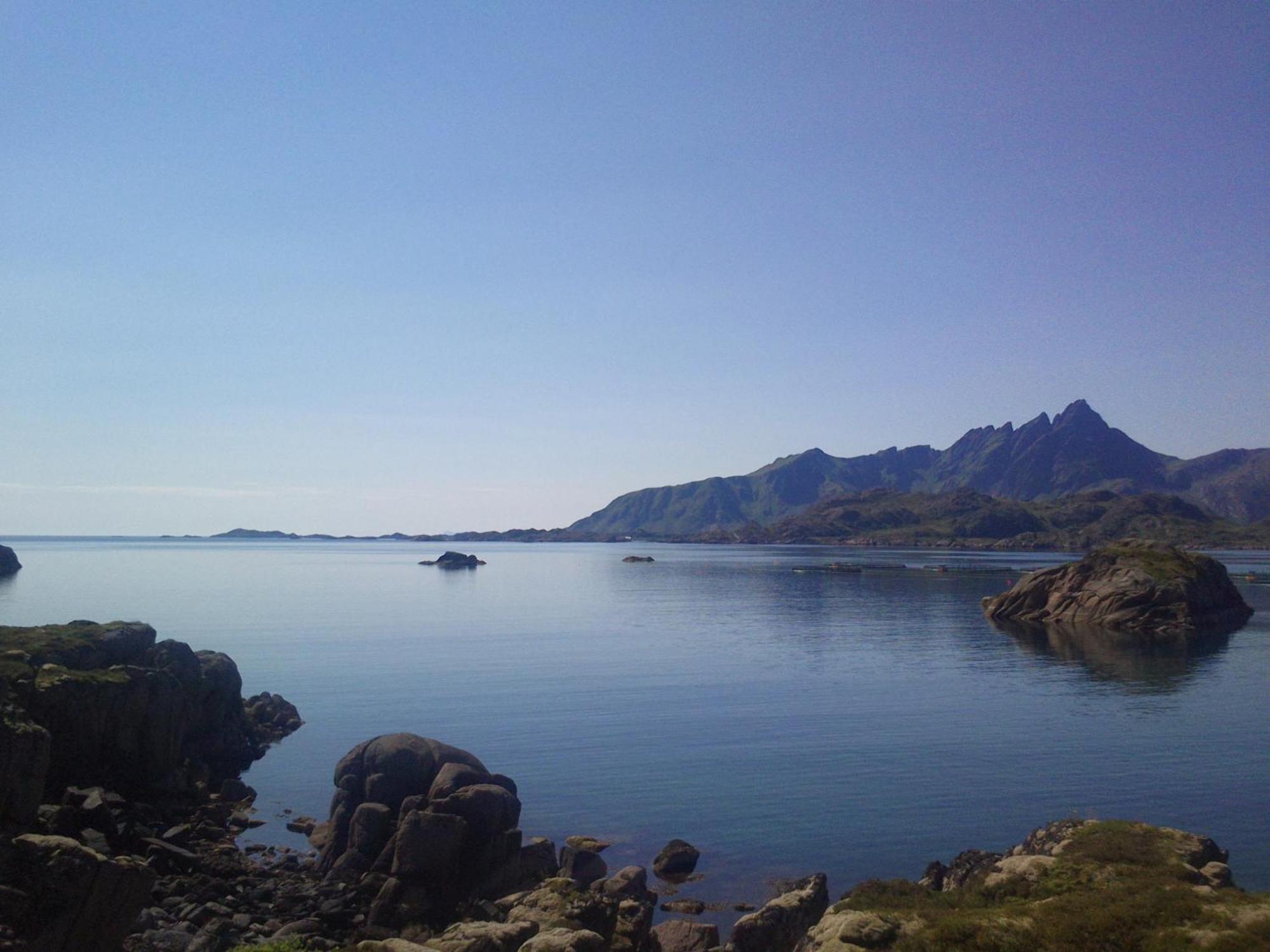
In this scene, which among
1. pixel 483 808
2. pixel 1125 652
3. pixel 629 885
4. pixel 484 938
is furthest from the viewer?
pixel 1125 652

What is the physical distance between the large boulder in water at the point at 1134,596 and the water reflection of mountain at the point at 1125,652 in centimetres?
272

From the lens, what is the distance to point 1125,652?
88875mm

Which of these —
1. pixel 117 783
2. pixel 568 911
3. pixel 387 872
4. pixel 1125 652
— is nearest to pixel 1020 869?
pixel 568 911

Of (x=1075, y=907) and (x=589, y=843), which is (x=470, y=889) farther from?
(x=1075, y=907)

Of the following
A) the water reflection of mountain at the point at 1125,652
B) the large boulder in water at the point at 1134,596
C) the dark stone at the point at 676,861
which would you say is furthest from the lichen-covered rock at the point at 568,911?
the large boulder in water at the point at 1134,596

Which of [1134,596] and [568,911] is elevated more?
[1134,596]

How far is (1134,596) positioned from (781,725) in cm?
7989

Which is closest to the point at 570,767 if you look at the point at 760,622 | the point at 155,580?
the point at 760,622

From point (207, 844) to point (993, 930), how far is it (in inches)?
1220

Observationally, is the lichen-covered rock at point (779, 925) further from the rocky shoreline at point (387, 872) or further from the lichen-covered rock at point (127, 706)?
the lichen-covered rock at point (127, 706)

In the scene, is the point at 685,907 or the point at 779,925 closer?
the point at 779,925

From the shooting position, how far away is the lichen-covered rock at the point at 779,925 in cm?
2464

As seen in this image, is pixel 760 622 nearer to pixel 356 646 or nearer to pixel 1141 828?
pixel 356 646

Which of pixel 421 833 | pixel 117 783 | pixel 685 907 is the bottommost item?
pixel 685 907
